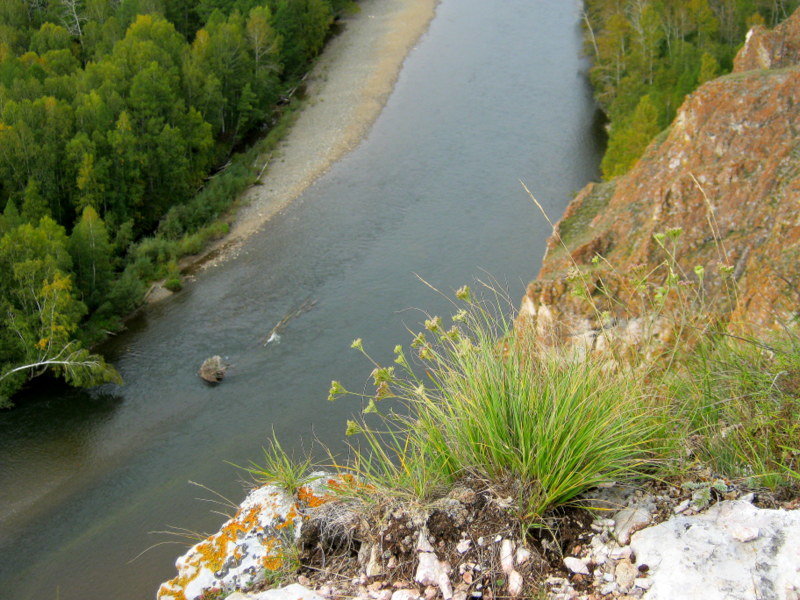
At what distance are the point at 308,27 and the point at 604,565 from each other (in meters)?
48.9

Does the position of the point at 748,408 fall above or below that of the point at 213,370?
above

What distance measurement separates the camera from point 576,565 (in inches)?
158

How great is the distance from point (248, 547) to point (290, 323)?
72.7ft

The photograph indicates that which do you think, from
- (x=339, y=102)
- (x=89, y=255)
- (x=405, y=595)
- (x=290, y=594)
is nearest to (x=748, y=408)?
(x=405, y=595)

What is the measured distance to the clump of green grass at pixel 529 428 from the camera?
169 inches

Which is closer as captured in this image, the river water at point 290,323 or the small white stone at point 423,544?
the small white stone at point 423,544

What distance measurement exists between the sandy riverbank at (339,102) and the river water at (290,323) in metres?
0.98

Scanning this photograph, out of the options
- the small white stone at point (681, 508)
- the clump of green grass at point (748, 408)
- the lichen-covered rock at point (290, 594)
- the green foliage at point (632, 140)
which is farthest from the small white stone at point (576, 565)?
the green foliage at point (632, 140)

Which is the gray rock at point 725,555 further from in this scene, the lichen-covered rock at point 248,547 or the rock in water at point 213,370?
the rock in water at point 213,370

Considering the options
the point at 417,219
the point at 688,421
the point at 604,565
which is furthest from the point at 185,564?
the point at 417,219

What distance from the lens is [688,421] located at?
480cm

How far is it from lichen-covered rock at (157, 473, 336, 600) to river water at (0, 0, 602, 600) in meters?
12.5

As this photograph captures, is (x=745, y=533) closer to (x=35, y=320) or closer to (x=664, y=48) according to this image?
(x=35, y=320)

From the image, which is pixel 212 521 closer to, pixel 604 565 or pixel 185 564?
pixel 185 564
